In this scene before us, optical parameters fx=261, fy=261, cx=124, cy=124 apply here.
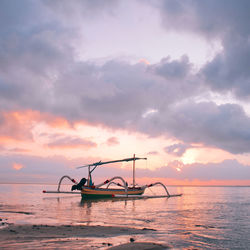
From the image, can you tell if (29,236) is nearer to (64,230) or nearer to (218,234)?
(64,230)

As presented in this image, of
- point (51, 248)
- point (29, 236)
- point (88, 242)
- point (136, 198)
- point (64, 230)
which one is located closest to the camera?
point (51, 248)

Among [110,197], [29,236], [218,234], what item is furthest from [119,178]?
[29,236]

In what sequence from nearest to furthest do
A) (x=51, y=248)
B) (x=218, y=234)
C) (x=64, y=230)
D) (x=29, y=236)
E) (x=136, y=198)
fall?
(x=51, y=248)
(x=29, y=236)
(x=64, y=230)
(x=218, y=234)
(x=136, y=198)

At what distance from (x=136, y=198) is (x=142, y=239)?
54478 millimetres

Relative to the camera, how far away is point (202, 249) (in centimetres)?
1428

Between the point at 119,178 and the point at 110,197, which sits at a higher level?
the point at 119,178

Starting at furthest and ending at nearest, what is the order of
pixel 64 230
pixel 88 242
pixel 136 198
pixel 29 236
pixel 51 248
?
pixel 136 198
pixel 64 230
pixel 29 236
pixel 88 242
pixel 51 248

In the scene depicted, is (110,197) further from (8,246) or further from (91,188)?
(8,246)

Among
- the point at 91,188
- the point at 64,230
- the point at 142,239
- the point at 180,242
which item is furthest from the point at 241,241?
the point at 91,188

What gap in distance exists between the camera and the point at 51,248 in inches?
482

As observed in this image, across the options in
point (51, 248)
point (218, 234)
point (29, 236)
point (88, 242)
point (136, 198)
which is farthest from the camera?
point (136, 198)

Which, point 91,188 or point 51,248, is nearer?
point 51,248

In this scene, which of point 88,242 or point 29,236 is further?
point 29,236

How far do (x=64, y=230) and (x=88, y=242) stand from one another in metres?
4.15
